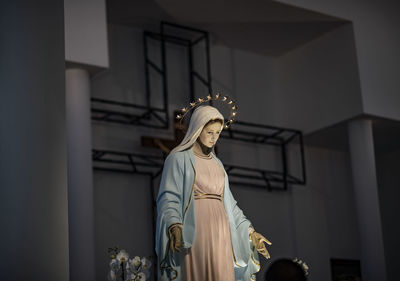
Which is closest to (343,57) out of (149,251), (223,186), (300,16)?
(300,16)

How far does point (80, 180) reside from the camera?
29.3 feet

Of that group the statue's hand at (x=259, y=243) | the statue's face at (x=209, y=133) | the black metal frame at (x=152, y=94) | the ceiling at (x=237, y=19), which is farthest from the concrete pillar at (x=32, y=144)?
the ceiling at (x=237, y=19)

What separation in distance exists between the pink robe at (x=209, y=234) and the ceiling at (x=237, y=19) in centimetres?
592

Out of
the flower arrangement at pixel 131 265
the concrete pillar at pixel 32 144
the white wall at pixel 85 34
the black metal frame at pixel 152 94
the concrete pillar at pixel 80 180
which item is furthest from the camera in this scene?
the black metal frame at pixel 152 94

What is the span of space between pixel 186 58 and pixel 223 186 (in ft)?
22.9

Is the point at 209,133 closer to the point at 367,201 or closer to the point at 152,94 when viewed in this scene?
the point at 152,94

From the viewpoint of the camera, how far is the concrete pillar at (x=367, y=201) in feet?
37.4

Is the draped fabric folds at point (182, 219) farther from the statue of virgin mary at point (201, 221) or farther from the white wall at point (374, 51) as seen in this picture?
the white wall at point (374, 51)

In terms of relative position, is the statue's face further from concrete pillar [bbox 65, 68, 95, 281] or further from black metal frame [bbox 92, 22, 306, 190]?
black metal frame [bbox 92, 22, 306, 190]

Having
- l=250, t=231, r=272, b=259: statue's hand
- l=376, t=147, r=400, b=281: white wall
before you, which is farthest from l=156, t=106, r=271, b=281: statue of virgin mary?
l=376, t=147, r=400, b=281: white wall

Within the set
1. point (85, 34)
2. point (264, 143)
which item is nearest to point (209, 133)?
point (85, 34)

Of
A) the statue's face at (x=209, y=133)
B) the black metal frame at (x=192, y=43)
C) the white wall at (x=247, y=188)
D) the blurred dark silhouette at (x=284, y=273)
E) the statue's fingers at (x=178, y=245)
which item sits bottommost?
the blurred dark silhouette at (x=284, y=273)

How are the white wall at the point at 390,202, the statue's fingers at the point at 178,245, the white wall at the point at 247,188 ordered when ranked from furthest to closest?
the white wall at the point at 390,202 < the white wall at the point at 247,188 < the statue's fingers at the point at 178,245

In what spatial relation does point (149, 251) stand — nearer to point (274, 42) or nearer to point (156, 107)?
point (156, 107)
